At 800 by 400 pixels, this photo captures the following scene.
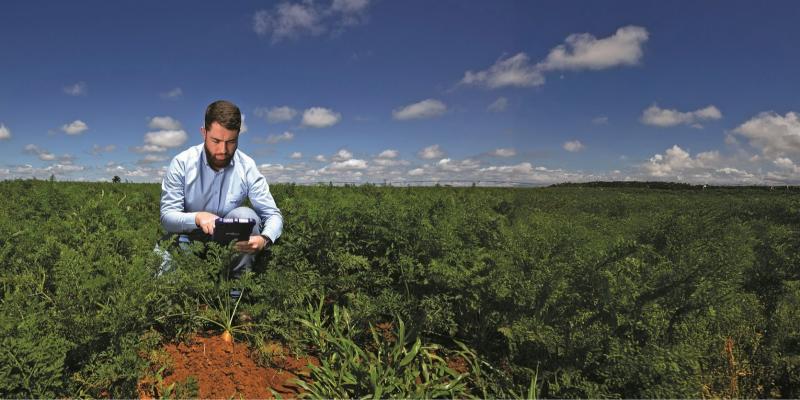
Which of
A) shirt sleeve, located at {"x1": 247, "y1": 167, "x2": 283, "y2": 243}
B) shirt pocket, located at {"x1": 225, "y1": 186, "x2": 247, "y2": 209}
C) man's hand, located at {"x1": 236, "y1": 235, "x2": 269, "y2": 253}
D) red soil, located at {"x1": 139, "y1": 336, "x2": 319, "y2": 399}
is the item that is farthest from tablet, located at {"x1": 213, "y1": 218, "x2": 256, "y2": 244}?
red soil, located at {"x1": 139, "y1": 336, "x2": 319, "y2": 399}

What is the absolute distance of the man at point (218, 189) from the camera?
12.3ft

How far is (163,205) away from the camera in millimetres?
4043

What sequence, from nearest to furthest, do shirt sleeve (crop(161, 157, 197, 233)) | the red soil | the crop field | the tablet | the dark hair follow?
the crop field → the red soil → the tablet → the dark hair → shirt sleeve (crop(161, 157, 197, 233))

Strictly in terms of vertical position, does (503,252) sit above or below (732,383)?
above

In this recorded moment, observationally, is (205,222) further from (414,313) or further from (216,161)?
(414,313)

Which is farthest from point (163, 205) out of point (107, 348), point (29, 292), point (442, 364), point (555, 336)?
point (555, 336)

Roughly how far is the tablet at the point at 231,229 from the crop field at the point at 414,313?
9.2 inches

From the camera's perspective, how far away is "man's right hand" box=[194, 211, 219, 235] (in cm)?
369

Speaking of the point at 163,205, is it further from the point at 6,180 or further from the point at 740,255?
the point at 6,180

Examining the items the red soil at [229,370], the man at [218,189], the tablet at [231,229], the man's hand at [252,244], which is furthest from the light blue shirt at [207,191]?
the red soil at [229,370]

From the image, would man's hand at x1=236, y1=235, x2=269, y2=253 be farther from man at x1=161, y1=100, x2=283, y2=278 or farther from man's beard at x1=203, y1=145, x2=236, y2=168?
man's beard at x1=203, y1=145, x2=236, y2=168

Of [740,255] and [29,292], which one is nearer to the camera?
[29,292]

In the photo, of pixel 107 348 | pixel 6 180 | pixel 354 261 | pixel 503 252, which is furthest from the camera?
pixel 6 180

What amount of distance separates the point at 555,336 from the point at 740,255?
1.75m
